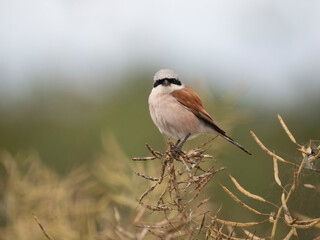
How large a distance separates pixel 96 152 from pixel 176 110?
102 inches

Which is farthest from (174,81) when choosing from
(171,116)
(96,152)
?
(96,152)

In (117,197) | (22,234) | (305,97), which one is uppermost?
(305,97)

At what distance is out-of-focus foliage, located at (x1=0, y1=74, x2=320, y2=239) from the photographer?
2.39 meters

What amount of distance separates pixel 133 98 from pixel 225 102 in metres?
4.21

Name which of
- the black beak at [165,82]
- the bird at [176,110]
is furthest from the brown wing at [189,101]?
the black beak at [165,82]

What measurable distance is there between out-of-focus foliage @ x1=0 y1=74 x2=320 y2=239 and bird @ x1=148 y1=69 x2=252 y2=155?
0.20 metres

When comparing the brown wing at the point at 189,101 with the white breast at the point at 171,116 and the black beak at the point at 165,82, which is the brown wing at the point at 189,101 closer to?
the white breast at the point at 171,116

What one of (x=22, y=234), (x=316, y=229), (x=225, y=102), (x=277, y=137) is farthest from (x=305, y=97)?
(x=316, y=229)

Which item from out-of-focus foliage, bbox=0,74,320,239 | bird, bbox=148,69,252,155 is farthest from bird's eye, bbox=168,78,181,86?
out-of-focus foliage, bbox=0,74,320,239

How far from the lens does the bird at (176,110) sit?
11.3ft

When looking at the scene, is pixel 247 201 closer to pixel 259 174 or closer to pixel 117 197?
pixel 259 174

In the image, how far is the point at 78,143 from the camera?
23.8 feet

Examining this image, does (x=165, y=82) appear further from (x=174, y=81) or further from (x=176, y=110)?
(x=176, y=110)

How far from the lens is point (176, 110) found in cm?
364
